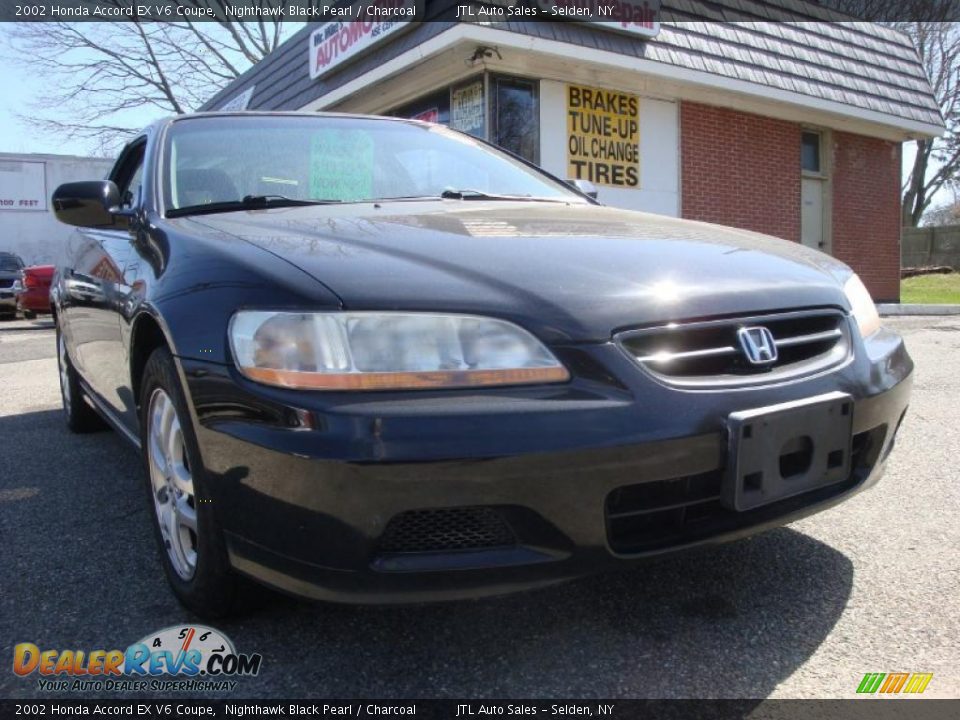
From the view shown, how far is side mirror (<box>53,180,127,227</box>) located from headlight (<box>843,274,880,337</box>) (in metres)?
2.43

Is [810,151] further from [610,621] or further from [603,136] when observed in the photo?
[610,621]

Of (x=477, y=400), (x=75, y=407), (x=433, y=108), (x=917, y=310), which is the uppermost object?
(x=433, y=108)

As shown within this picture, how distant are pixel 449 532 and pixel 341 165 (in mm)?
1778

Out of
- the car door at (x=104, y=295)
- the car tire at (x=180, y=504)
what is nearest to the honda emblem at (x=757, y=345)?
the car tire at (x=180, y=504)

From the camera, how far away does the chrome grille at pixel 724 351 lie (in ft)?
5.40

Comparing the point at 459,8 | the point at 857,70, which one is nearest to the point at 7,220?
the point at 459,8

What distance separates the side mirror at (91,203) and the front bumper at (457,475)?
1499mm

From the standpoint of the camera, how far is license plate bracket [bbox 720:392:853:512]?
161 cm

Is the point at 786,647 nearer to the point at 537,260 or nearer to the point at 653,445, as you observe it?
the point at 653,445

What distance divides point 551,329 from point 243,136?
177 cm

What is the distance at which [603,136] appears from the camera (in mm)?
9266

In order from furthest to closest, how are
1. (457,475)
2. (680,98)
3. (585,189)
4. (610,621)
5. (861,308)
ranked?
(680,98), (585,189), (861,308), (610,621), (457,475)

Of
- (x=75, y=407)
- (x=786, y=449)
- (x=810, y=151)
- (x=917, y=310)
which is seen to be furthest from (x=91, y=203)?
(x=810, y=151)

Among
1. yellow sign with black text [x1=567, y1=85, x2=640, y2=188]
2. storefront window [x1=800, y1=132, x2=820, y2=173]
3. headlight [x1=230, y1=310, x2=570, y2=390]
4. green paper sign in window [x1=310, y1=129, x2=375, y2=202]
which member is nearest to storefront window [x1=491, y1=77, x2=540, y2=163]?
yellow sign with black text [x1=567, y1=85, x2=640, y2=188]
